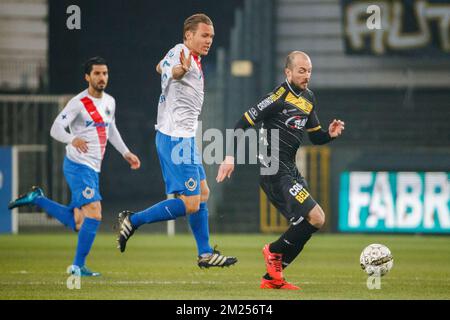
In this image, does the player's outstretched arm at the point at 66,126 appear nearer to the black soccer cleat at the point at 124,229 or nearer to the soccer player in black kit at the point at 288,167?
the black soccer cleat at the point at 124,229

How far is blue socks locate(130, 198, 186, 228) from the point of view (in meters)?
10.1

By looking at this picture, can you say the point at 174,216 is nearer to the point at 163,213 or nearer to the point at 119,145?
the point at 163,213

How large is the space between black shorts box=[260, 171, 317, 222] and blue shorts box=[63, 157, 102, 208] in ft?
7.22

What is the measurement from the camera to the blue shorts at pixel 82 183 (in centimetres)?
1130

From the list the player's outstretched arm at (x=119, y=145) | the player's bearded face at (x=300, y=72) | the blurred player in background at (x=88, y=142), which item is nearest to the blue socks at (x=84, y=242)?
the blurred player in background at (x=88, y=142)

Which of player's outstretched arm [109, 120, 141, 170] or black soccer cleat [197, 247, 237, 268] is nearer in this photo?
black soccer cleat [197, 247, 237, 268]

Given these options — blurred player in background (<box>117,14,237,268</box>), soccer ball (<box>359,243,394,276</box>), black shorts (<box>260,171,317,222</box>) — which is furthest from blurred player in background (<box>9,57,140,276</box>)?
soccer ball (<box>359,243,394,276</box>)

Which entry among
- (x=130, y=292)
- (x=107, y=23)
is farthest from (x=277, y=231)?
(x=130, y=292)

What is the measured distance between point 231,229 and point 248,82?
362cm

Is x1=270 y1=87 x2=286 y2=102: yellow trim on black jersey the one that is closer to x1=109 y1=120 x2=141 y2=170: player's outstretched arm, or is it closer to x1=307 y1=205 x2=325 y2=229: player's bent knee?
x1=307 y1=205 x2=325 y2=229: player's bent knee

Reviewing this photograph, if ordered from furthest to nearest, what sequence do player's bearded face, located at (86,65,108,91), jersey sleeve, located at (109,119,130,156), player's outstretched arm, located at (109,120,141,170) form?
jersey sleeve, located at (109,119,130,156)
player's outstretched arm, located at (109,120,141,170)
player's bearded face, located at (86,65,108,91)

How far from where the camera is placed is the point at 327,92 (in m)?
23.2

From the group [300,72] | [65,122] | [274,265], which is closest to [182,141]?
[300,72]

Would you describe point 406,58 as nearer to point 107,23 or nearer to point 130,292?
point 107,23
